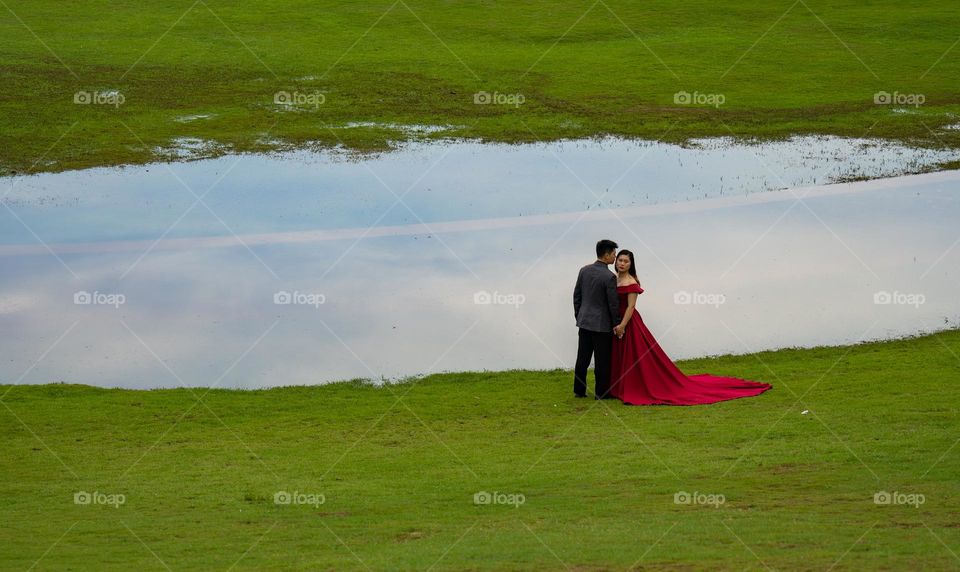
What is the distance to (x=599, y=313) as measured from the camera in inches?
645

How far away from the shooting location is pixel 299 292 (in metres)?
23.5

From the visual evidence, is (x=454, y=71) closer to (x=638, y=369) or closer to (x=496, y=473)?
(x=638, y=369)

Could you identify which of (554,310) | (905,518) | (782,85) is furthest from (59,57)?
(905,518)

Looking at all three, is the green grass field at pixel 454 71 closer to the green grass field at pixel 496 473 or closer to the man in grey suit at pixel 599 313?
the green grass field at pixel 496 473

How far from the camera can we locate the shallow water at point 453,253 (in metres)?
20.3

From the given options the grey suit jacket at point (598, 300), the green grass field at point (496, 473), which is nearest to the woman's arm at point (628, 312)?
the grey suit jacket at point (598, 300)

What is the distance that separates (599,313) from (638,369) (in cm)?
92

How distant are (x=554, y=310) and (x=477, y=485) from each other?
407 inches

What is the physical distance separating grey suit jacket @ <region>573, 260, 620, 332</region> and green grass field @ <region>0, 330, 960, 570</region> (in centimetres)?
113

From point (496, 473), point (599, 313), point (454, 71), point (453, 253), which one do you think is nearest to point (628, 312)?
point (599, 313)

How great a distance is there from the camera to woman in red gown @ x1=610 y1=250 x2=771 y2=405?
53.4 feet

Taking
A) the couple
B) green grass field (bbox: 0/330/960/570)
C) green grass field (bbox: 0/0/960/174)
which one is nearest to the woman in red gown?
the couple

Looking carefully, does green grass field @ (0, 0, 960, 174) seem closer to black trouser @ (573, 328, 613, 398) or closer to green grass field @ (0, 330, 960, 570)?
green grass field @ (0, 330, 960, 570)

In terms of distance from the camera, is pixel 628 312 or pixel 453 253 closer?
pixel 628 312
